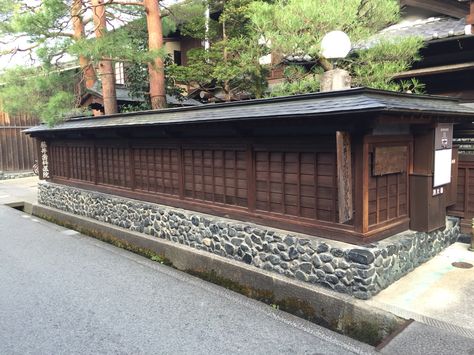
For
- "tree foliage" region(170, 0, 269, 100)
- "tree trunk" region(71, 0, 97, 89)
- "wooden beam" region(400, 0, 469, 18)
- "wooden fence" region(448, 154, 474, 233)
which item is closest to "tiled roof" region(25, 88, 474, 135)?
"wooden fence" region(448, 154, 474, 233)

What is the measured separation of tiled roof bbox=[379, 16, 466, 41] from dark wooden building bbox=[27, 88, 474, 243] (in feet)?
5.36

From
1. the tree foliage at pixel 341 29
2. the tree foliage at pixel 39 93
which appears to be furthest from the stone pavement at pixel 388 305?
the tree foliage at pixel 39 93

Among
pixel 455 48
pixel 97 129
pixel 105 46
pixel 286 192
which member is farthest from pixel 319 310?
pixel 105 46

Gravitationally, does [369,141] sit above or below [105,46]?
below

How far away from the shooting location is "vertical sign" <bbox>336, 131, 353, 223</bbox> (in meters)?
5.45

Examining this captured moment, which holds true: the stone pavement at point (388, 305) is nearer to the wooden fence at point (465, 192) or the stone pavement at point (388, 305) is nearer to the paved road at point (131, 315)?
the paved road at point (131, 315)

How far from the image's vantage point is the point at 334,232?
241 inches

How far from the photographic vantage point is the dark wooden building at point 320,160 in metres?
5.61

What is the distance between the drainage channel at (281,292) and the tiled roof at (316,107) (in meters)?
2.65

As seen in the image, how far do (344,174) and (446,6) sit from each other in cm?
706

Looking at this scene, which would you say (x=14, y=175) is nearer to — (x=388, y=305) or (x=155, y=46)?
(x=155, y=46)

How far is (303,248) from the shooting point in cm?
638

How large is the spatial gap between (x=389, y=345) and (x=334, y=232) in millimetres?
1812

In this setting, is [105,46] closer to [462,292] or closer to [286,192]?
[286,192]
